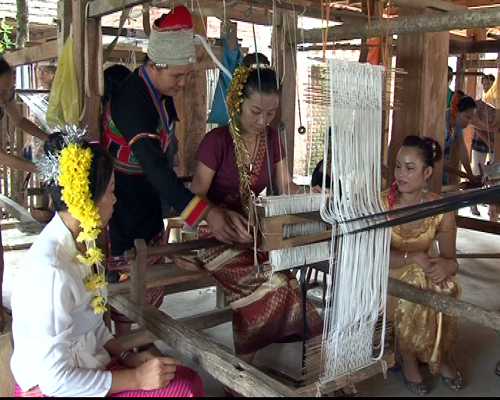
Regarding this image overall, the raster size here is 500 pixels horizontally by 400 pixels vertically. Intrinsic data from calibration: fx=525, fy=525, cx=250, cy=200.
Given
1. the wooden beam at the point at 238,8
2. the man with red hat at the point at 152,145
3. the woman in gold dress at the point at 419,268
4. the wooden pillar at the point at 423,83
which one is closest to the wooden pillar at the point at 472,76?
the wooden beam at the point at 238,8

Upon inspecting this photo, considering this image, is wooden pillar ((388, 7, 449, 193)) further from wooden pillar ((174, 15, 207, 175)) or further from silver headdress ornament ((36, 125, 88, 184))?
wooden pillar ((174, 15, 207, 175))

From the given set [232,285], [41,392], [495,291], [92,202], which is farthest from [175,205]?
[495,291]

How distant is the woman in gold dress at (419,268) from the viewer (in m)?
2.61

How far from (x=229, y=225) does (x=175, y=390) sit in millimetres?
676

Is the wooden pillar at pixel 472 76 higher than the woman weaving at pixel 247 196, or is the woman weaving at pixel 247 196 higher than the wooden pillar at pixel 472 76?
the wooden pillar at pixel 472 76

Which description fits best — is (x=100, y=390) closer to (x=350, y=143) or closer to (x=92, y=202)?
(x=92, y=202)

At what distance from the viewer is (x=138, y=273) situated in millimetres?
2094

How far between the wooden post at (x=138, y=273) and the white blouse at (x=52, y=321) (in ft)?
1.67

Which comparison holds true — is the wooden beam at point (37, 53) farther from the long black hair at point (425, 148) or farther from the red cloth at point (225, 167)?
the long black hair at point (425, 148)

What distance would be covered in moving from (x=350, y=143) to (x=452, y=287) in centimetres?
134

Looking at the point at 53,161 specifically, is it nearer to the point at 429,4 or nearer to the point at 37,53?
the point at 429,4

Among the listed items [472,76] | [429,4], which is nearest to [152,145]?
[429,4]

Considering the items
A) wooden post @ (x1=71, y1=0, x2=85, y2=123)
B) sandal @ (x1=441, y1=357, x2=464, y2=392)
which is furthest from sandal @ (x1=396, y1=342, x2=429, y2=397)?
wooden post @ (x1=71, y1=0, x2=85, y2=123)

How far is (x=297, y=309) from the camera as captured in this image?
2230 mm
